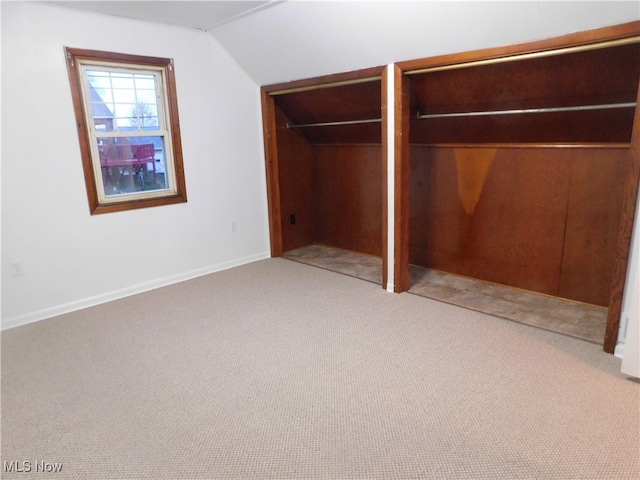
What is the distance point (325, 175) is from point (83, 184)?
2388 mm

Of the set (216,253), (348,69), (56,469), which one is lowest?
(56,469)

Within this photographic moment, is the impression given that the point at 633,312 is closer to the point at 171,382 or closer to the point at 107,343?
the point at 171,382

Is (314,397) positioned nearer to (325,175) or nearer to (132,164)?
(132,164)

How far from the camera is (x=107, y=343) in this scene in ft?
8.77

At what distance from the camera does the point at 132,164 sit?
353 cm

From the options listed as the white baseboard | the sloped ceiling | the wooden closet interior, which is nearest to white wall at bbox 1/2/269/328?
the white baseboard

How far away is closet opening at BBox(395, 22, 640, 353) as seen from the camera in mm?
2400

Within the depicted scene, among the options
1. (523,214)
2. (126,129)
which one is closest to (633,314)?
(523,214)

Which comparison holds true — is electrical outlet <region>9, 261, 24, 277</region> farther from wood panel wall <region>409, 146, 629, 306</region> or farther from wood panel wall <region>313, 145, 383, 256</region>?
wood panel wall <region>409, 146, 629, 306</region>

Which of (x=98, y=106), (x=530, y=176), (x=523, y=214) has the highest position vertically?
(x=98, y=106)

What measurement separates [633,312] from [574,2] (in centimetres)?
154

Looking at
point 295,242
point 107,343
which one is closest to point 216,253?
point 295,242

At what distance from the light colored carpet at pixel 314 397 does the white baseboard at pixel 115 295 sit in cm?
9

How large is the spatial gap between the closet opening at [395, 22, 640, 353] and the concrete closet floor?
1cm
